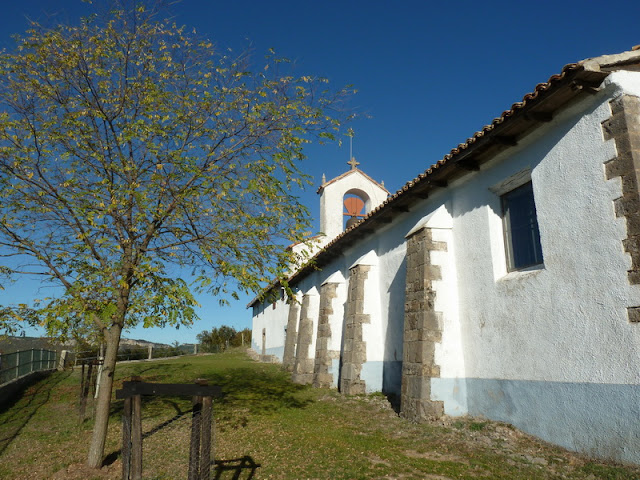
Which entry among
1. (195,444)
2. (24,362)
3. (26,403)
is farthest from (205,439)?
(24,362)

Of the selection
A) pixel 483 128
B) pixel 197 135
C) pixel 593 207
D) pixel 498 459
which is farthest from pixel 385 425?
pixel 197 135

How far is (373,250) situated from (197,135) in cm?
669

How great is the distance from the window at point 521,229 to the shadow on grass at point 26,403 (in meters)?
8.99

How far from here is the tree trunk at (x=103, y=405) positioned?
5910mm

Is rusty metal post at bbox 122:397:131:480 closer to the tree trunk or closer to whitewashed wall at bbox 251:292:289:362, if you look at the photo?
the tree trunk

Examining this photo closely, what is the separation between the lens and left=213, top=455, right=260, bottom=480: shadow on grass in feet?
17.2

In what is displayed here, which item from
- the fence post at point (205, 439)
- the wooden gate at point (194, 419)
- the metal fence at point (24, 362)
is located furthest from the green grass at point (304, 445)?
the metal fence at point (24, 362)

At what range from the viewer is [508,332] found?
7.07 metres

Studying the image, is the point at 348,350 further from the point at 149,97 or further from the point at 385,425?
the point at 149,97

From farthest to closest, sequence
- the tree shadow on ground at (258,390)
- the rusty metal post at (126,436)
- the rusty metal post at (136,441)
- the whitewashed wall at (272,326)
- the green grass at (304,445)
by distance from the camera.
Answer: the whitewashed wall at (272,326) < the tree shadow on ground at (258,390) < the green grass at (304,445) < the rusty metal post at (126,436) < the rusty metal post at (136,441)

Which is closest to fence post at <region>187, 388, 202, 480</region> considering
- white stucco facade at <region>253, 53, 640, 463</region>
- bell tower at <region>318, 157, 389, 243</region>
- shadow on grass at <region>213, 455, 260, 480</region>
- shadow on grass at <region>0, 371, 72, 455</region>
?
shadow on grass at <region>213, 455, 260, 480</region>

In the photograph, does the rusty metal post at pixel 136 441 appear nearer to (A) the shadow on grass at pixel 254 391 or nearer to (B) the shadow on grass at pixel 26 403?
(B) the shadow on grass at pixel 26 403

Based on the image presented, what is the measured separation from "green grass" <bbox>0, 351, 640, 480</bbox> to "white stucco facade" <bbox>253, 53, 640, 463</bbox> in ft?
1.54

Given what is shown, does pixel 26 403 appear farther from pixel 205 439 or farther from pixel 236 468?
pixel 205 439
